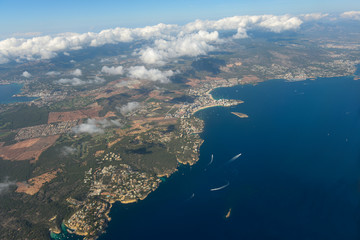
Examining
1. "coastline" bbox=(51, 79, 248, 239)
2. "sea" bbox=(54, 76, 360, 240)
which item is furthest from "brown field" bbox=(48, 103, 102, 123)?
"sea" bbox=(54, 76, 360, 240)

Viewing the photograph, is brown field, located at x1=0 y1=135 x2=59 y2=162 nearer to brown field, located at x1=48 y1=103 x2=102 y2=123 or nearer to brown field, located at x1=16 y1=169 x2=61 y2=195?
→ brown field, located at x1=16 y1=169 x2=61 y2=195

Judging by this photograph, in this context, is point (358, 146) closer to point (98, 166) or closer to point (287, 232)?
point (287, 232)

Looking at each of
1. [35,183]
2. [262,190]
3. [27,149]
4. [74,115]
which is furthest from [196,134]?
[74,115]

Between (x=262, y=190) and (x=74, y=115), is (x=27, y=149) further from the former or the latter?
(x=262, y=190)

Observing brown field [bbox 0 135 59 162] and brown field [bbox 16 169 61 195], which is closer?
brown field [bbox 16 169 61 195]

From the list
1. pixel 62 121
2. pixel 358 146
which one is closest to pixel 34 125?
pixel 62 121
